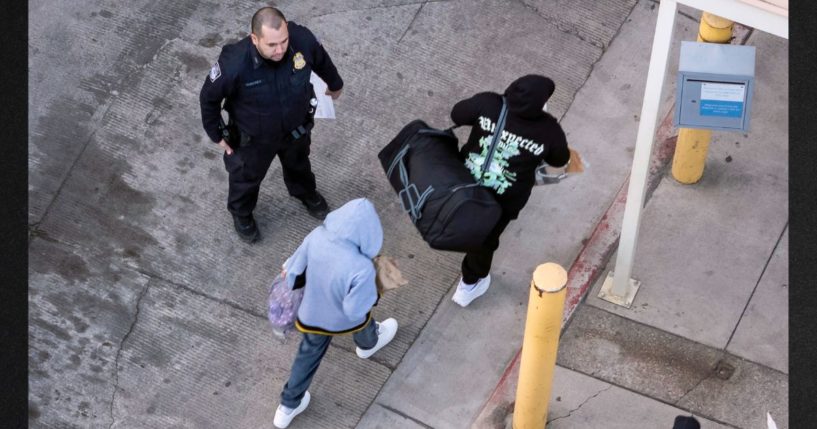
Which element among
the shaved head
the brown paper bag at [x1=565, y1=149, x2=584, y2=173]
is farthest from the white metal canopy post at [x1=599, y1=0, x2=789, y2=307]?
the shaved head

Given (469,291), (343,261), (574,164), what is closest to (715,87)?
(574,164)

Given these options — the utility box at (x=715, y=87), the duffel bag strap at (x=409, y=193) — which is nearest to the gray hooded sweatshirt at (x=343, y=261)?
the duffel bag strap at (x=409, y=193)

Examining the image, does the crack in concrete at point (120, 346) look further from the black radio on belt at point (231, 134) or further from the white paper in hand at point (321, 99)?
the white paper in hand at point (321, 99)

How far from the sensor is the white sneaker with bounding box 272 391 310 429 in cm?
746

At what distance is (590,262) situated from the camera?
8172 mm

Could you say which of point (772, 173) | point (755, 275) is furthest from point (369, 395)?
point (772, 173)

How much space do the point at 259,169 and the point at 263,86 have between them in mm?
666

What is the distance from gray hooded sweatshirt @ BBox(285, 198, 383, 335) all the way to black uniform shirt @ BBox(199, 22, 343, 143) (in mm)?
1122

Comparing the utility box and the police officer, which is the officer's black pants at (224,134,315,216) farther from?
the utility box

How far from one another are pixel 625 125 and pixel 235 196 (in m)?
2.61

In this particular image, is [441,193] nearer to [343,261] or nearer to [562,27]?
[343,261]

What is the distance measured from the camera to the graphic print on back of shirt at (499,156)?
693cm

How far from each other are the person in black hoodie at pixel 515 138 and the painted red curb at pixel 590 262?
814mm

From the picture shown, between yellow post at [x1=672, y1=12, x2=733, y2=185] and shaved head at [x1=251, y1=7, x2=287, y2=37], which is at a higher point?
shaved head at [x1=251, y1=7, x2=287, y2=37]
